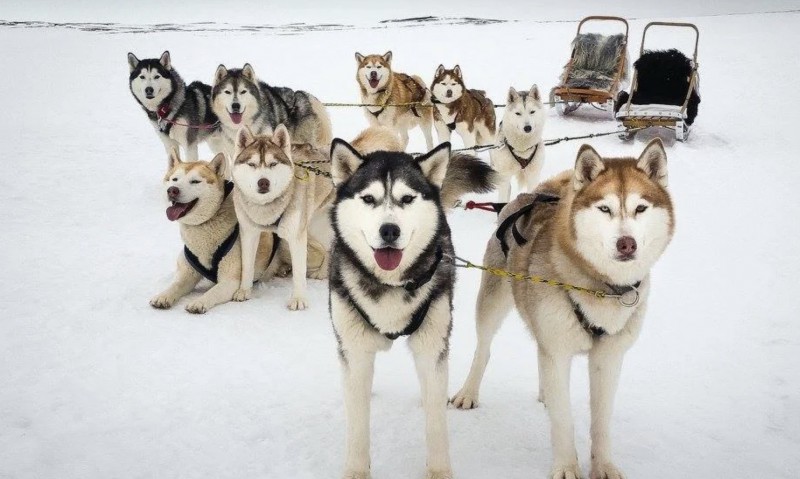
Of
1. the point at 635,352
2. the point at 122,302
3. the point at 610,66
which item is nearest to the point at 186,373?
the point at 122,302

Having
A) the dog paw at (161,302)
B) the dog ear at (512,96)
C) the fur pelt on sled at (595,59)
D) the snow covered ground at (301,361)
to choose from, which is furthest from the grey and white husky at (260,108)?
the fur pelt on sled at (595,59)

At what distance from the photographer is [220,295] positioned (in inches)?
119

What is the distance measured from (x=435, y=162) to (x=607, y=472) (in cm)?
106

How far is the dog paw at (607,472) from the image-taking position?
170 cm

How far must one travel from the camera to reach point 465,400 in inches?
85.1

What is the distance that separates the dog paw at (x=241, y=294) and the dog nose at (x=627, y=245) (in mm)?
2139

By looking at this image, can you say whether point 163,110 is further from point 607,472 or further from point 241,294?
point 607,472

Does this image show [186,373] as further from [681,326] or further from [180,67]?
[180,67]

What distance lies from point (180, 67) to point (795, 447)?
11.1 meters

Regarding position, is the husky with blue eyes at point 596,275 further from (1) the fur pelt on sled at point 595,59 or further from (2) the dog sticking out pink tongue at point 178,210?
(1) the fur pelt on sled at point 595,59

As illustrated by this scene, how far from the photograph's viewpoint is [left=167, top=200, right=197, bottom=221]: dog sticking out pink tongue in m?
2.87

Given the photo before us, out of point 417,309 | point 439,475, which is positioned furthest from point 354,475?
point 417,309

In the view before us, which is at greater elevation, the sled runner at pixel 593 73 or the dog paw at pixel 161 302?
the sled runner at pixel 593 73

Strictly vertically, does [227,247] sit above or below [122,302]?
above
